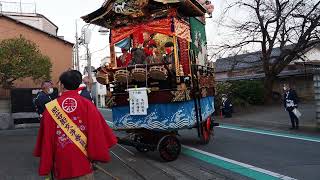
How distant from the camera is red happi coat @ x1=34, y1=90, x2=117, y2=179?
4.52m

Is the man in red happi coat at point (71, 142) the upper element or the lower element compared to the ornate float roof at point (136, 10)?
lower

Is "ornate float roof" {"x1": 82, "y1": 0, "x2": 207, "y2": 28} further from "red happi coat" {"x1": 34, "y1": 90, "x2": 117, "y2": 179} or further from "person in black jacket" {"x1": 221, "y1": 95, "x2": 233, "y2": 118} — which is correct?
"person in black jacket" {"x1": 221, "y1": 95, "x2": 233, "y2": 118}

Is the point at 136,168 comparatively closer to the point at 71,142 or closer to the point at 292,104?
the point at 71,142

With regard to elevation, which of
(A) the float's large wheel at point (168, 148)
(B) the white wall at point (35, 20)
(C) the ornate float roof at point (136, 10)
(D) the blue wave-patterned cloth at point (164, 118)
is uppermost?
(B) the white wall at point (35, 20)

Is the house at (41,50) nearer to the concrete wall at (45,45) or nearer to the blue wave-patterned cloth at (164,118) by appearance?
the concrete wall at (45,45)

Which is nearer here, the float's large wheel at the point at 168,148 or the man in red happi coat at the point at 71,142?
the man in red happi coat at the point at 71,142

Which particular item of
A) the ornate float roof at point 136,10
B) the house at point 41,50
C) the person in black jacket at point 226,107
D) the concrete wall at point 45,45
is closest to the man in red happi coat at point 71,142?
the ornate float roof at point 136,10

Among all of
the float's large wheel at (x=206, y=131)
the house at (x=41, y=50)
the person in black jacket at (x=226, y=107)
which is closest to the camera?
the float's large wheel at (x=206, y=131)

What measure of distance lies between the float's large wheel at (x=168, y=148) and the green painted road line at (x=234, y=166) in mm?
844

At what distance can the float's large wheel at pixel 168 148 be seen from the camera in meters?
10.1

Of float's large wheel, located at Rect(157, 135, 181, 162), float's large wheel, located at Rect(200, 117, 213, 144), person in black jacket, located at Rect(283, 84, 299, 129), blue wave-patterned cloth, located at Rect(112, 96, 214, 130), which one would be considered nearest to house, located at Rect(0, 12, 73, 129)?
float's large wheel, located at Rect(200, 117, 213, 144)

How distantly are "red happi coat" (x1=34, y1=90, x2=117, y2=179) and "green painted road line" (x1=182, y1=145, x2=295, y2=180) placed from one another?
4.83 m

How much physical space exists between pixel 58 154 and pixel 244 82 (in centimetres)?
2571

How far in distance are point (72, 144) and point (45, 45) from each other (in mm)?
27479
